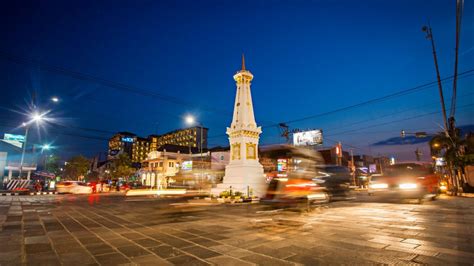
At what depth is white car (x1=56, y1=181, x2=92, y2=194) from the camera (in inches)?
1099

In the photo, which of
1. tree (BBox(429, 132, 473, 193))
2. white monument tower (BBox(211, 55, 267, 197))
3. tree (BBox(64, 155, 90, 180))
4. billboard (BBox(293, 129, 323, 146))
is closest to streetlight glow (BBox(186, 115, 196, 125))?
white monument tower (BBox(211, 55, 267, 197))

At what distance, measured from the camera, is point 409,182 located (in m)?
12.7

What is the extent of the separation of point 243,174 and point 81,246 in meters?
15.3

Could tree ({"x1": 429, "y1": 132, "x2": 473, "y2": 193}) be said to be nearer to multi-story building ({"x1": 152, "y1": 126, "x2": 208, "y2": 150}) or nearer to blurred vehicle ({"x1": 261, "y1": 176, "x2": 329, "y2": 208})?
blurred vehicle ({"x1": 261, "y1": 176, "x2": 329, "y2": 208})

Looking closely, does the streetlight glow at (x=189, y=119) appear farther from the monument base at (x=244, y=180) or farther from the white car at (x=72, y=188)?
the white car at (x=72, y=188)

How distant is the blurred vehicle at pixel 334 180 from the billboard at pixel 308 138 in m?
25.8

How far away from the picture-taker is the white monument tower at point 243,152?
19.7m

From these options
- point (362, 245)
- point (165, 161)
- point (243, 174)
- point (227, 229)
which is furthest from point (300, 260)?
point (165, 161)

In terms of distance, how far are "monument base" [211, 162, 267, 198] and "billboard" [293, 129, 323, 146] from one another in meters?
18.8

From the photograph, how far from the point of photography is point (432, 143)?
23.2 meters

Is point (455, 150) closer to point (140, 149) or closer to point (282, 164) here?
point (282, 164)

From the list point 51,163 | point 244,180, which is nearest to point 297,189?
point 244,180

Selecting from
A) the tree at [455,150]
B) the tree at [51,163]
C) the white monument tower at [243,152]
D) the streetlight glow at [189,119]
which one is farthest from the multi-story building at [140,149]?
the tree at [455,150]

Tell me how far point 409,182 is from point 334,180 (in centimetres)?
549
